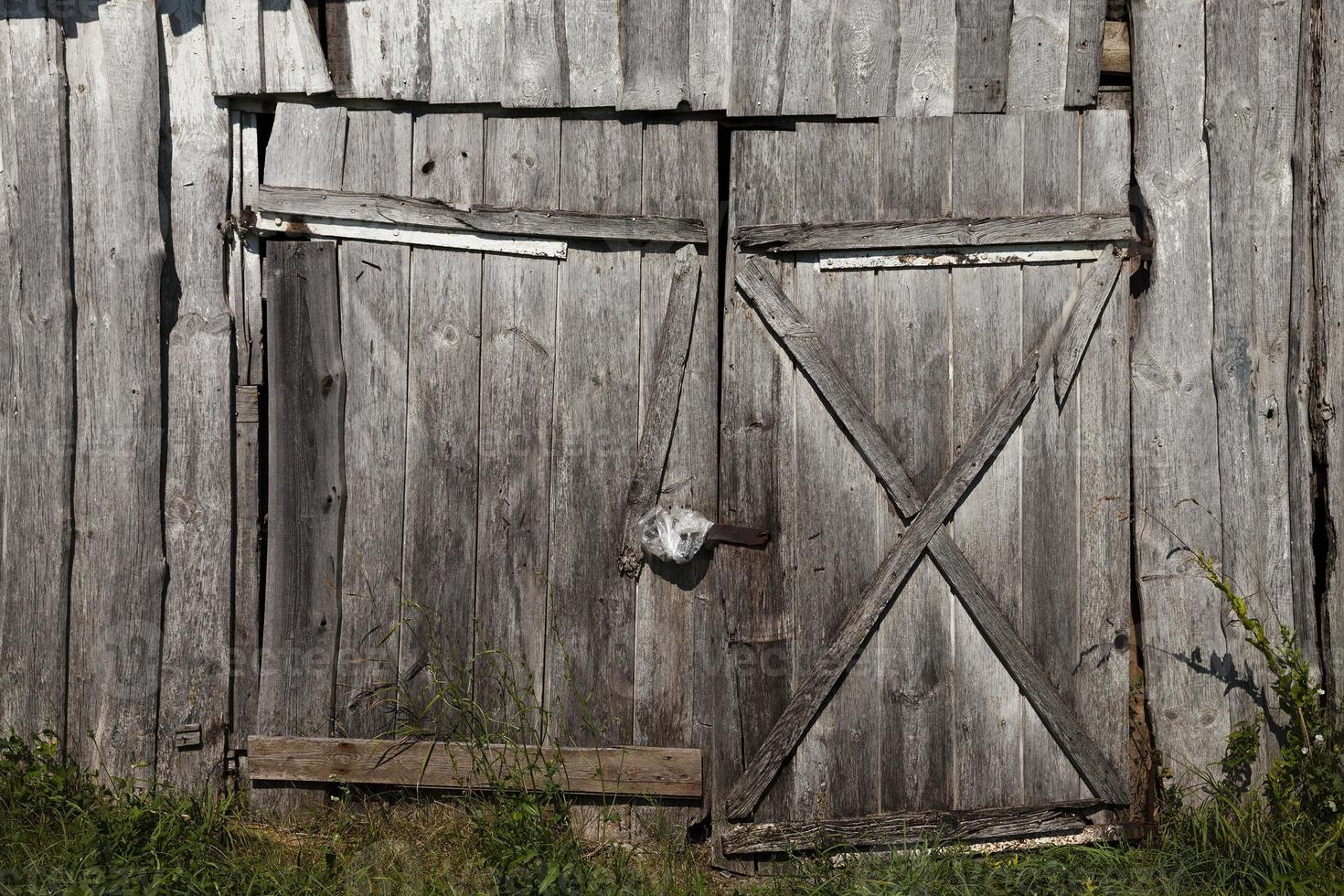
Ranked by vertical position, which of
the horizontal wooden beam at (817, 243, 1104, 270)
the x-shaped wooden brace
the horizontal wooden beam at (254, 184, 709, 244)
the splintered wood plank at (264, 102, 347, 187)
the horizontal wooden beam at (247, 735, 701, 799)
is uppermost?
the splintered wood plank at (264, 102, 347, 187)

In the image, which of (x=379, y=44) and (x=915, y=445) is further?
(x=915, y=445)

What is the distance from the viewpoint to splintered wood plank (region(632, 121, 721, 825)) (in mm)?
3385

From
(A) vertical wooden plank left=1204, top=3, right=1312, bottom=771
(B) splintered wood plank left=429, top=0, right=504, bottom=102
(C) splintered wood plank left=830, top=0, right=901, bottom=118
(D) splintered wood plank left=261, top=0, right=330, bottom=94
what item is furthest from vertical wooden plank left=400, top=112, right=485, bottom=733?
(A) vertical wooden plank left=1204, top=3, right=1312, bottom=771

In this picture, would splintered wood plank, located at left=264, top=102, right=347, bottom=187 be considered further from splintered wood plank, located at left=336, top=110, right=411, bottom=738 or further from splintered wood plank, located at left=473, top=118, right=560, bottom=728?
splintered wood plank, located at left=473, top=118, right=560, bottom=728

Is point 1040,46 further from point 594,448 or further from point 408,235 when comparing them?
point 408,235

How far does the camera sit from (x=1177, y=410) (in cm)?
337

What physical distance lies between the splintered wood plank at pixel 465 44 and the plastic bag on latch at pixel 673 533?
5.51 feet

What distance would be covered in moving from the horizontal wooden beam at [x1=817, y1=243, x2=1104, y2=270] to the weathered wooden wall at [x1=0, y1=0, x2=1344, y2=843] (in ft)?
0.24

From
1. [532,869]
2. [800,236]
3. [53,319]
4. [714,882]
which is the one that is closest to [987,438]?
[800,236]

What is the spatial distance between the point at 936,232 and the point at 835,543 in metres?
1.18

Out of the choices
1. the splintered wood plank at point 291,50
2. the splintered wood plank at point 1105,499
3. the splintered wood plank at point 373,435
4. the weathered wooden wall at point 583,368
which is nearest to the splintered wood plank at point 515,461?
the weathered wooden wall at point 583,368

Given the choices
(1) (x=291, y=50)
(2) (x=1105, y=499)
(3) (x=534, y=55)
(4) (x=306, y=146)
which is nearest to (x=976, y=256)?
(2) (x=1105, y=499)

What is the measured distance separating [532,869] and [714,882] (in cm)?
89

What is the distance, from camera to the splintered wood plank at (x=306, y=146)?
3.30 meters
